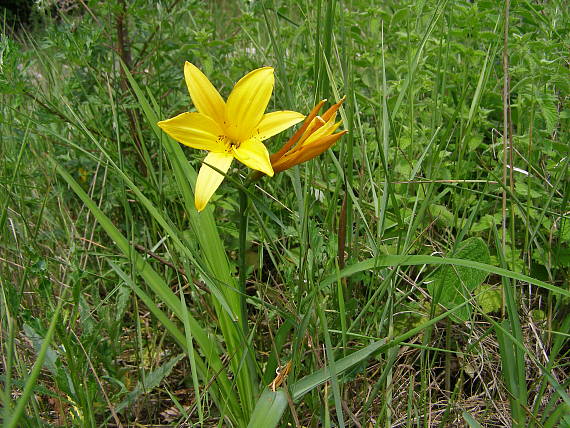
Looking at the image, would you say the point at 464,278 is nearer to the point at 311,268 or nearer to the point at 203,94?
the point at 311,268

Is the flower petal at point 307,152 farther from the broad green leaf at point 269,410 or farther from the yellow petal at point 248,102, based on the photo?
the broad green leaf at point 269,410

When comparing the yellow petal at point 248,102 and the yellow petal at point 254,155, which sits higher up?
the yellow petal at point 248,102

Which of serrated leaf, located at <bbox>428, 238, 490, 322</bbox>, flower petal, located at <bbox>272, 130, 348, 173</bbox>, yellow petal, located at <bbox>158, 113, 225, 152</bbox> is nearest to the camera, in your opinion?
flower petal, located at <bbox>272, 130, 348, 173</bbox>

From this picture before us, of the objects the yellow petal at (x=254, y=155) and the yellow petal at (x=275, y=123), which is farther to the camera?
the yellow petal at (x=275, y=123)

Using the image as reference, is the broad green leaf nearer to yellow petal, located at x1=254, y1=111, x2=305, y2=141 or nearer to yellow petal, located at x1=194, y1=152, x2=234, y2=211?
yellow petal, located at x1=194, y1=152, x2=234, y2=211

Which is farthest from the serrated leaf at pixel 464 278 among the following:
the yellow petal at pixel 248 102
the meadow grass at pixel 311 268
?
the yellow petal at pixel 248 102

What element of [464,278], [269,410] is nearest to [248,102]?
[269,410]

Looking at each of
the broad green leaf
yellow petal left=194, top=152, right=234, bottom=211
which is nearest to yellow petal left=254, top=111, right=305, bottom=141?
yellow petal left=194, top=152, right=234, bottom=211
